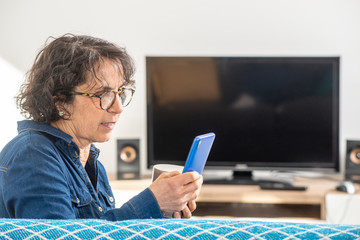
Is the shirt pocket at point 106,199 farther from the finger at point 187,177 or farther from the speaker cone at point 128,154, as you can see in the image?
the speaker cone at point 128,154

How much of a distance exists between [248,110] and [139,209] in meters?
2.29

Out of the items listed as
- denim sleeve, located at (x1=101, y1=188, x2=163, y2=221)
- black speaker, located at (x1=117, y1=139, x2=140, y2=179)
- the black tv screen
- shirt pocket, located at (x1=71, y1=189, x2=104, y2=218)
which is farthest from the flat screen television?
denim sleeve, located at (x1=101, y1=188, x2=163, y2=221)

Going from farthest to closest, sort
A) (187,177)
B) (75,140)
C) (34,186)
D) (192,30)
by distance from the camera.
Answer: (192,30), (75,140), (187,177), (34,186)

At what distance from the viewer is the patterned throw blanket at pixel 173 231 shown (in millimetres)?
689

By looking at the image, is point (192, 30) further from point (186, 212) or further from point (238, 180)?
point (186, 212)

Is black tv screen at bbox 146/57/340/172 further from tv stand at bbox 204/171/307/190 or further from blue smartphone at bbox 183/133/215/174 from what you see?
blue smartphone at bbox 183/133/215/174

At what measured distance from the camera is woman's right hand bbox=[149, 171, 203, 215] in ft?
4.33

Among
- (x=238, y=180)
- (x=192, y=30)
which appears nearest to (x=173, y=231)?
(x=238, y=180)

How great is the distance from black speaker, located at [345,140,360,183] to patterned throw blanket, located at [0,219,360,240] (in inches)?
108

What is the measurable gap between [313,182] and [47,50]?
2.41 metres

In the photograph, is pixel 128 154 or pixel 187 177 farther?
pixel 128 154

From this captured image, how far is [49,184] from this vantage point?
119 centimetres

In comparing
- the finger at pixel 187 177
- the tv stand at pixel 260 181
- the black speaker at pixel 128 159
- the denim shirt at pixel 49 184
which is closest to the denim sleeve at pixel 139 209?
the denim shirt at pixel 49 184

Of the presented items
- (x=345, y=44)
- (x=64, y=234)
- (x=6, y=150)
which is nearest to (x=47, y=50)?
(x=6, y=150)
